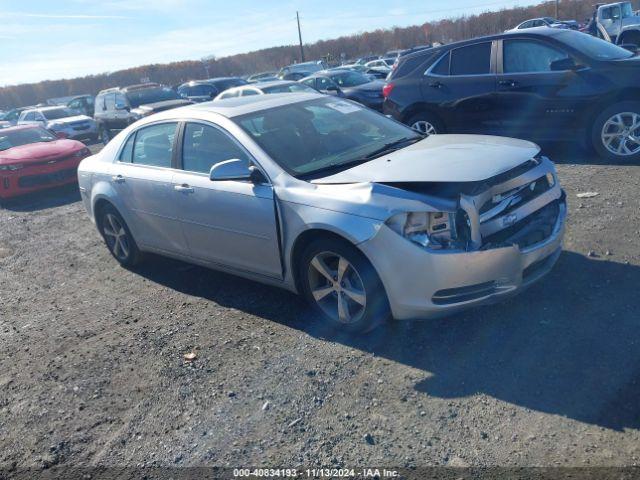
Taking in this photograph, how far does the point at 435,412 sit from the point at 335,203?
147cm

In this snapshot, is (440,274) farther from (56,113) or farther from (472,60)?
(56,113)

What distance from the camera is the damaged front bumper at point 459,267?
3.61 metres

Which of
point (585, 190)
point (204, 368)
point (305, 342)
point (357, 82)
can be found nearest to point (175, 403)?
point (204, 368)

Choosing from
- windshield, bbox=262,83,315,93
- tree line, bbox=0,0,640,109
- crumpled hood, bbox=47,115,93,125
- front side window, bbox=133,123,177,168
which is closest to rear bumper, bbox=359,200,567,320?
front side window, bbox=133,123,177,168

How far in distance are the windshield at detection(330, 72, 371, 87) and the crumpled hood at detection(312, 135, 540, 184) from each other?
1410cm

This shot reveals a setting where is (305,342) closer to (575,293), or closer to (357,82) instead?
(575,293)

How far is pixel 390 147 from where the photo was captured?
4.83m

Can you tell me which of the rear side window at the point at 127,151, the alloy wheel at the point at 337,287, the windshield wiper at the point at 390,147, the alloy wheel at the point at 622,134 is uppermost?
the rear side window at the point at 127,151

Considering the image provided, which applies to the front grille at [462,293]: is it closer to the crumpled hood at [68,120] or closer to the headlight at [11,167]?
the headlight at [11,167]

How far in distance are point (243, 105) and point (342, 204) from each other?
6.01ft

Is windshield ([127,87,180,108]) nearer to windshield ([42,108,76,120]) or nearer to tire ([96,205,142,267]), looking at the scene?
windshield ([42,108,76,120])

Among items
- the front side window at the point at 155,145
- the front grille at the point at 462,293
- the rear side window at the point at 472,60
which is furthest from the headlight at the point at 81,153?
the front grille at the point at 462,293

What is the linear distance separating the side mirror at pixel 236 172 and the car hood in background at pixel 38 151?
8169 millimetres

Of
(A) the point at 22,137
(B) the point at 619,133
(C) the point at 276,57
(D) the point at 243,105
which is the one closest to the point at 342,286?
(D) the point at 243,105
